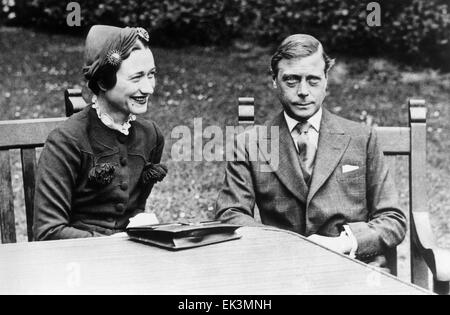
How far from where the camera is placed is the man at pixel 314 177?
2893 mm

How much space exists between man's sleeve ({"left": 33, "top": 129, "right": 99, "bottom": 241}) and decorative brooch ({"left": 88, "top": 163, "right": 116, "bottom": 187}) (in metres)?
0.07

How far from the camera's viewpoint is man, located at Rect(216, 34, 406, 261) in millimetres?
2893

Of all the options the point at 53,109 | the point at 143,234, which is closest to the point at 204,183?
the point at 53,109

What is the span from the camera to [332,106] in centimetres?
588

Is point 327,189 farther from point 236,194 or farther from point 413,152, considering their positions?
point 413,152

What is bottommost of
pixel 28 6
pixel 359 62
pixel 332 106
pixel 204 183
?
pixel 204 183

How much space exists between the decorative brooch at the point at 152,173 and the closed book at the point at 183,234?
1.82ft

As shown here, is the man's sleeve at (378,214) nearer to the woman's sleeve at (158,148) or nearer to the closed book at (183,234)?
the closed book at (183,234)

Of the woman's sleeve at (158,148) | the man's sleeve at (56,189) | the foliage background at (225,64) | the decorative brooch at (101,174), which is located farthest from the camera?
the foliage background at (225,64)

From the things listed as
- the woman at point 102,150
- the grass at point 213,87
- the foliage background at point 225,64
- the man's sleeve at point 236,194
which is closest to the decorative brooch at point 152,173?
the woman at point 102,150

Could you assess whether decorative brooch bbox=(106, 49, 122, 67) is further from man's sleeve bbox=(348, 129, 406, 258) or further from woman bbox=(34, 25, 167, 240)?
man's sleeve bbox=(348, 129, 406, 258)

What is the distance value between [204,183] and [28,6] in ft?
6.06

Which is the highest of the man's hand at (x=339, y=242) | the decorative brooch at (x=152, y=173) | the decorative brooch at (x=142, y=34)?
the decorative brooch at (x=142, y=34)

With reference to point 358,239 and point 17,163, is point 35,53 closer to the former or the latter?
point 17,163
